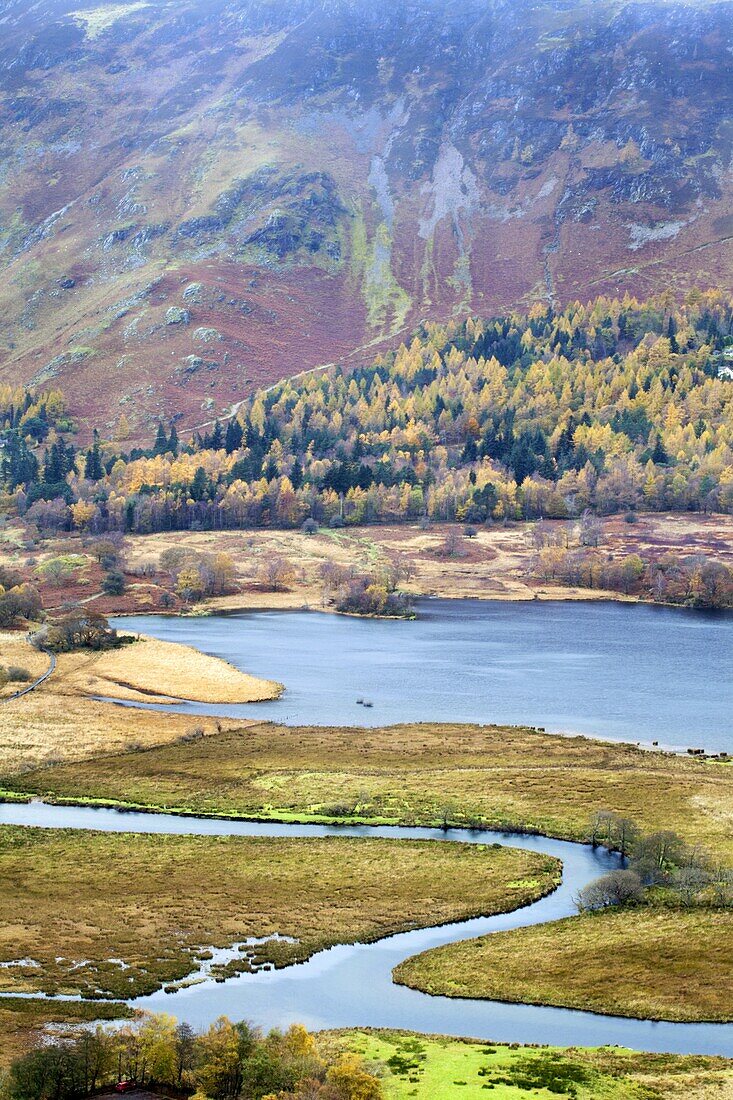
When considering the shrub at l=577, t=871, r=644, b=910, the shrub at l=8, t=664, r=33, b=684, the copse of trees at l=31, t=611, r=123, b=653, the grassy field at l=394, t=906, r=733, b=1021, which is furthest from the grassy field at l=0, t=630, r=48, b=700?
the grassy field at l=394, t=906, r=733, b=1021

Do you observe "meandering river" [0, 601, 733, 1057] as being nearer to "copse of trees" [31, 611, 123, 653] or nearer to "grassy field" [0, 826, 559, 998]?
"grassy field" [0, 826, 559, 998]

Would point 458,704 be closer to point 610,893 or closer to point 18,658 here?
point 610,893

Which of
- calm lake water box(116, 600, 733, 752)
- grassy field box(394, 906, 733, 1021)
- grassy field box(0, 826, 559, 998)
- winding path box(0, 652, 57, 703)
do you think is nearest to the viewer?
grassy field box(394, 906, 733, 1021)

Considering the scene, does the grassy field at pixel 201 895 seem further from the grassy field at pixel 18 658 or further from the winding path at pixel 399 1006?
the grassy field at pixel 18 658

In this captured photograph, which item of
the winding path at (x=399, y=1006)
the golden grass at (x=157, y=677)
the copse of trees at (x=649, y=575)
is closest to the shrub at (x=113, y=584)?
the golden grass at (x=157, y=677)

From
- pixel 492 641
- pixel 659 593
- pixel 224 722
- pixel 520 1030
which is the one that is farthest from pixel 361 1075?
pixel 659 593

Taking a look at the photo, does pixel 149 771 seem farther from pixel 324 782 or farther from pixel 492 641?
pixel 492 641

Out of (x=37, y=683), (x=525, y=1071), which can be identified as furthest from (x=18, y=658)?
(x=525, y=1071)
